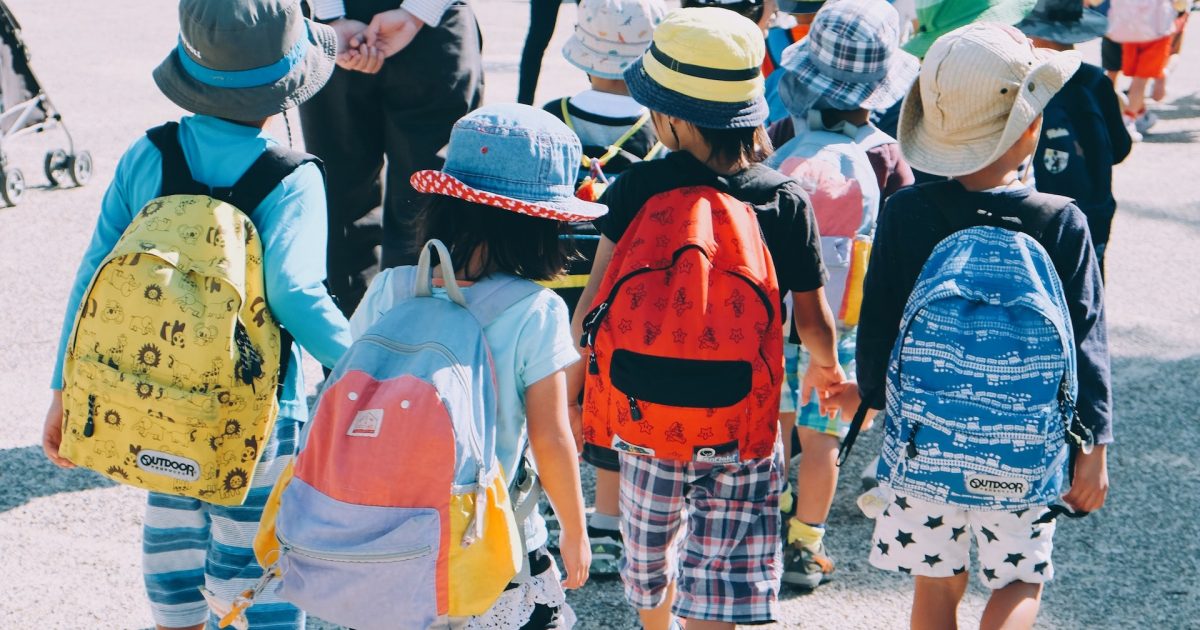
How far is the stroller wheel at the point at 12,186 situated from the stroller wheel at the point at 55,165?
0.20m

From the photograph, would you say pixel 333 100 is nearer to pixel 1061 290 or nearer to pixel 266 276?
pixel 266 276

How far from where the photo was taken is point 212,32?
2615 millimetres

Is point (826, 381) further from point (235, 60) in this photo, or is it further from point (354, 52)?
point (354, 52)

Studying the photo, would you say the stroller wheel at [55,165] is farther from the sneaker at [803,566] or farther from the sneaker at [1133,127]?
the sneaker at [1133,127]

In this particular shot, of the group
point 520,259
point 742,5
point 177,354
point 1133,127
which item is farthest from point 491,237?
point 1133,127

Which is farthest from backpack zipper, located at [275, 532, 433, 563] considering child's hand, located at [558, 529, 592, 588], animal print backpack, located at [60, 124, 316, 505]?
animal print backpack, located at [60, 124, 316, 505]

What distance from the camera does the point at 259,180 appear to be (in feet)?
8.57

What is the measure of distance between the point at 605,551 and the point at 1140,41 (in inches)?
315

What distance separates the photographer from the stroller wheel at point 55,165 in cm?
726

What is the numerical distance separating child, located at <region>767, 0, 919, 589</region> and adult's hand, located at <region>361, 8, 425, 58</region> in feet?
4.57

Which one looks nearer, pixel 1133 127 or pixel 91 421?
pixel 91 421

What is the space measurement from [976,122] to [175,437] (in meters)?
1.79

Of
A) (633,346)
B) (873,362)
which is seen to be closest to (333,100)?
(633,346)

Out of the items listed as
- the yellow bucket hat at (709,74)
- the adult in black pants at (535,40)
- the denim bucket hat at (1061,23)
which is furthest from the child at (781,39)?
the adult in black pants at (535,40)
